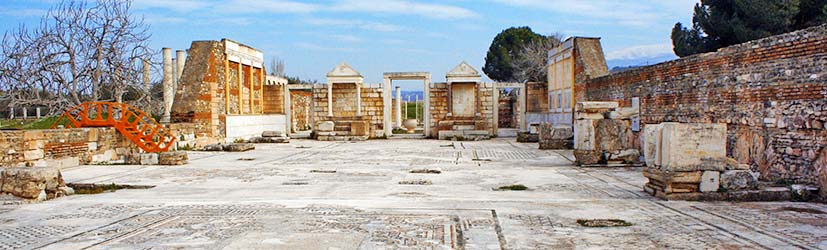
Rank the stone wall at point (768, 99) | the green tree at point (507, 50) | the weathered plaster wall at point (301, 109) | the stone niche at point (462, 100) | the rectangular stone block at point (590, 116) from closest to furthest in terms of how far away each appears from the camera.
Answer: the stone wall at point (768, 99) < the rectangular stone block at point (590, 116) < the stone niche at point (462, 100) < the weathered plaster wall at point (301, 109) < the green tree at point (507, 50)

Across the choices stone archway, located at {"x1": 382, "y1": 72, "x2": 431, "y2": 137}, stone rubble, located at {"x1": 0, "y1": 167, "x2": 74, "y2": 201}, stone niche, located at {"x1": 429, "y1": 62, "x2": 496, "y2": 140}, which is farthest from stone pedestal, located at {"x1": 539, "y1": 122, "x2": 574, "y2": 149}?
stone rubble, located at {"x1": 0, "y1": 167, "x2": 74, "y2": 201}

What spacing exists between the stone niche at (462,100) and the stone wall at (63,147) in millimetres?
13424

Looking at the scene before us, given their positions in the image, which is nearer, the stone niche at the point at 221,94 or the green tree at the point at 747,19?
the stone niche at the point at 221,94

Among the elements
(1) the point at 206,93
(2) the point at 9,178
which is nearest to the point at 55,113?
(1) the point at 206,93

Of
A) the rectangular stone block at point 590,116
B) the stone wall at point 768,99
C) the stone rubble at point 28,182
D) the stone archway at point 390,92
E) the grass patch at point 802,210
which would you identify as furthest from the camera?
the stone archway at point 390,92

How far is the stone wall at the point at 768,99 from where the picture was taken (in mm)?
8406

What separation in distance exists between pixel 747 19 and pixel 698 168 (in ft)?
62.8

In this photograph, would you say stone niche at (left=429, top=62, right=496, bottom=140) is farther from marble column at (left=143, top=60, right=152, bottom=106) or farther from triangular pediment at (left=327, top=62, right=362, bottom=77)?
marble column at (left=143, top=60, right=152, bottom=106)

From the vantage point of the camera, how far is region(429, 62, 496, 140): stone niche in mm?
25264

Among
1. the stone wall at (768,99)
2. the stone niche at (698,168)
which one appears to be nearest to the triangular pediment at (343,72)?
the stone wall at (768,99)

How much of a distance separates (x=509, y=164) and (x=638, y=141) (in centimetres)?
401

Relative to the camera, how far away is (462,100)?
2616 cm

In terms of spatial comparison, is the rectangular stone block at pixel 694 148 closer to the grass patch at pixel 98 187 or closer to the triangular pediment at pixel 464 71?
the grass patch at pixel 98 187

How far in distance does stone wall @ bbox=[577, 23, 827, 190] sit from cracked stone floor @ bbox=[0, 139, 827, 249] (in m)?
1.60
